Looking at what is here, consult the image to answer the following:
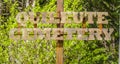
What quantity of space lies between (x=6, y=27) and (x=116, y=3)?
2.56 metres

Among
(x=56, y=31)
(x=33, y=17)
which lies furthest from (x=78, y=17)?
(x=33, y=17)

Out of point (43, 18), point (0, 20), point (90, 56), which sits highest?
point (43, 18)

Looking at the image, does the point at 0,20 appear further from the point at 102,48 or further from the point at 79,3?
the point at 102,48

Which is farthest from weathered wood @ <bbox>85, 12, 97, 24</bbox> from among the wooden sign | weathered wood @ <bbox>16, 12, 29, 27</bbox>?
weathered wood @ <bbox>16, 12, 29, 27</bbox>

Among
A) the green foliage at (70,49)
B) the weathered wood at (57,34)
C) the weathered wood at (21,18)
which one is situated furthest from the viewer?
the green foliage at (70,49)

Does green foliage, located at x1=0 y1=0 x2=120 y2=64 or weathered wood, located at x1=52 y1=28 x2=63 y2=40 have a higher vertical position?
weathered wood, located at x1=52 y1=28 x2=63 y2=40

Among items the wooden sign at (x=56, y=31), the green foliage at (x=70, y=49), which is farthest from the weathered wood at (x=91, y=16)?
the green foliage at (x=70, y=49)

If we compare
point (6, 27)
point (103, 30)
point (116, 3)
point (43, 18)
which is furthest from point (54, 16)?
point (6, 27)

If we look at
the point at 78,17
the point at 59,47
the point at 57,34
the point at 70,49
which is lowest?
the point at 70,49

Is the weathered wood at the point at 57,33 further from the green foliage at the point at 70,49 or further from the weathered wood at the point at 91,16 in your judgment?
the green foliage at the point at 70,49

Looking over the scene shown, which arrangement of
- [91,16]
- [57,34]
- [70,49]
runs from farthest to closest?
[70,49] < [91,16] < [57,34]

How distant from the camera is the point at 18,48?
23.0ft

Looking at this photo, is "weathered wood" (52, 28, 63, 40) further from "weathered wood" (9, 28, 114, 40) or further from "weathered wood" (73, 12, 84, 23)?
"weathered wood" (73, 12, 84, 23)

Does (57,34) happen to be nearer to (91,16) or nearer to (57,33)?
(57,33)
